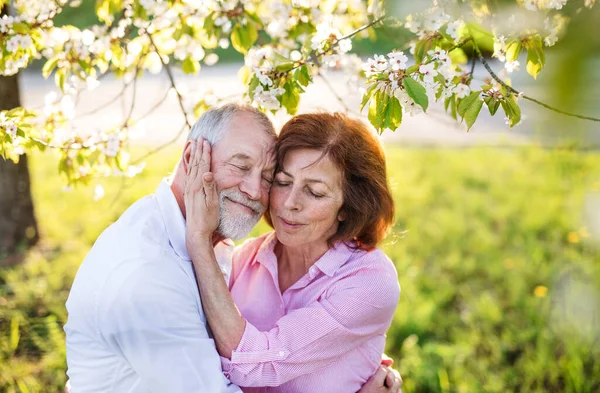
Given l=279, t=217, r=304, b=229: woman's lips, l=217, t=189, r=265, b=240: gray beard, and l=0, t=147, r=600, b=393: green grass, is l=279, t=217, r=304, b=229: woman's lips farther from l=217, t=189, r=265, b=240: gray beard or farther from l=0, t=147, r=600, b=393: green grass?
l=0, t=147, r=600, b=393: green grass

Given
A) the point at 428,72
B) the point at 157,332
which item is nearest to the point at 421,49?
the point at 428,72

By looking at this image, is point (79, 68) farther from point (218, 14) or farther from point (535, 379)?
point (535, 379)

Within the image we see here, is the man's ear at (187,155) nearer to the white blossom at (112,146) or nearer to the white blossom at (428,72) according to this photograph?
the white blossom at (112,146)

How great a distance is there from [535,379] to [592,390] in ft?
0.98

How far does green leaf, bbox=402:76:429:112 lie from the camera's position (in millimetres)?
1897

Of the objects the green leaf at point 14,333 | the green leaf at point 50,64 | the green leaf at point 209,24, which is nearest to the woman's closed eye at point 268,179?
the green leaf at point 209,24

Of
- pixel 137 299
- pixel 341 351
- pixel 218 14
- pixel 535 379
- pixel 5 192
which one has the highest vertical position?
pixel 218 14

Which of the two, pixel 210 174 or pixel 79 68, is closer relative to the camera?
pixel 210 174

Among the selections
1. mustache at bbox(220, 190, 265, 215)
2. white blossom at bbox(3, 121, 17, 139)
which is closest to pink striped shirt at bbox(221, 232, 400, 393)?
mustache at bbox(220, 190, 265, 215)

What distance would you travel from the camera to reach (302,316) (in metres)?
2.34

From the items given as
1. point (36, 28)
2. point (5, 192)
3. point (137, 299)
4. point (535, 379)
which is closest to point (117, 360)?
point (137, 299)

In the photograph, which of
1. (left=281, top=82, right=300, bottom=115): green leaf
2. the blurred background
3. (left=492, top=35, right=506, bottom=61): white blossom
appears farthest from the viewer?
the blurred background

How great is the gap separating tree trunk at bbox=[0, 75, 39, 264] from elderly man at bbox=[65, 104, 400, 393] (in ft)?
10.3

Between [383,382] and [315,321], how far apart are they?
527 millimetres
